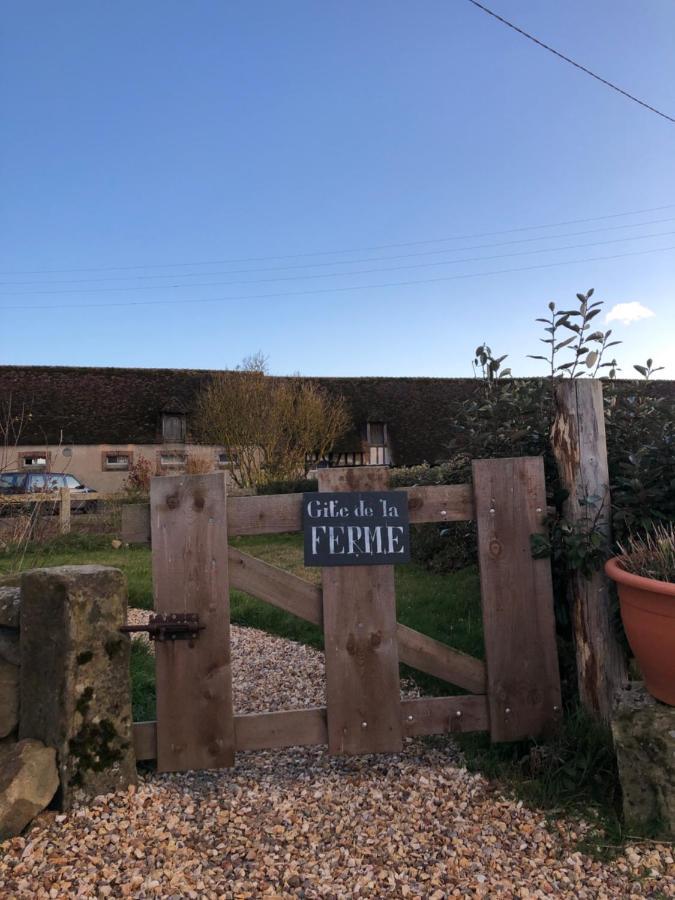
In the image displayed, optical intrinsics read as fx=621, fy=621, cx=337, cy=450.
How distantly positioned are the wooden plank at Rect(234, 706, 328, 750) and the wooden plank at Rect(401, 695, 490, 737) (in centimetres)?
42

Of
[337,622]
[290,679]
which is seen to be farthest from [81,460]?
[337,622]

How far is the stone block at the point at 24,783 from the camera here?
92.0 inches

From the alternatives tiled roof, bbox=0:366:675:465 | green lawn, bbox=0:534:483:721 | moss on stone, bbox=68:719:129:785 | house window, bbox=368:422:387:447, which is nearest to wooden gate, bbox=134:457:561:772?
moss on stone, bbox=68:719:129:785

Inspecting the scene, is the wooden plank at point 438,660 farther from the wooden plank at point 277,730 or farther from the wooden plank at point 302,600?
the wooden plank at point 277,730

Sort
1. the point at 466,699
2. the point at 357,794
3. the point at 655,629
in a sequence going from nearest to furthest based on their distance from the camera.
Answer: the point at 655,629 → the point at 357,794 → the point at 466,699

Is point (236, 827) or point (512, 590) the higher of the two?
point (512, 590)

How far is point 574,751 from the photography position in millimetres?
2736

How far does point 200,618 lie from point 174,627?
12 centimetres

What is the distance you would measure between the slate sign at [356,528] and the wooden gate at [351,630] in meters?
0.05

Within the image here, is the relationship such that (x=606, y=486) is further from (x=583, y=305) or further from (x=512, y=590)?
(x=583, y=305)

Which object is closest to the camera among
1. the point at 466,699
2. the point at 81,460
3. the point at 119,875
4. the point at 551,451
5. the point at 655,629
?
the point at 119,875

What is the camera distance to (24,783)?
239cm

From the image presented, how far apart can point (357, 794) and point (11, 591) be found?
1766 mm

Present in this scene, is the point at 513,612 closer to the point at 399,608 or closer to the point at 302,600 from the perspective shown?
the point at 302,600
